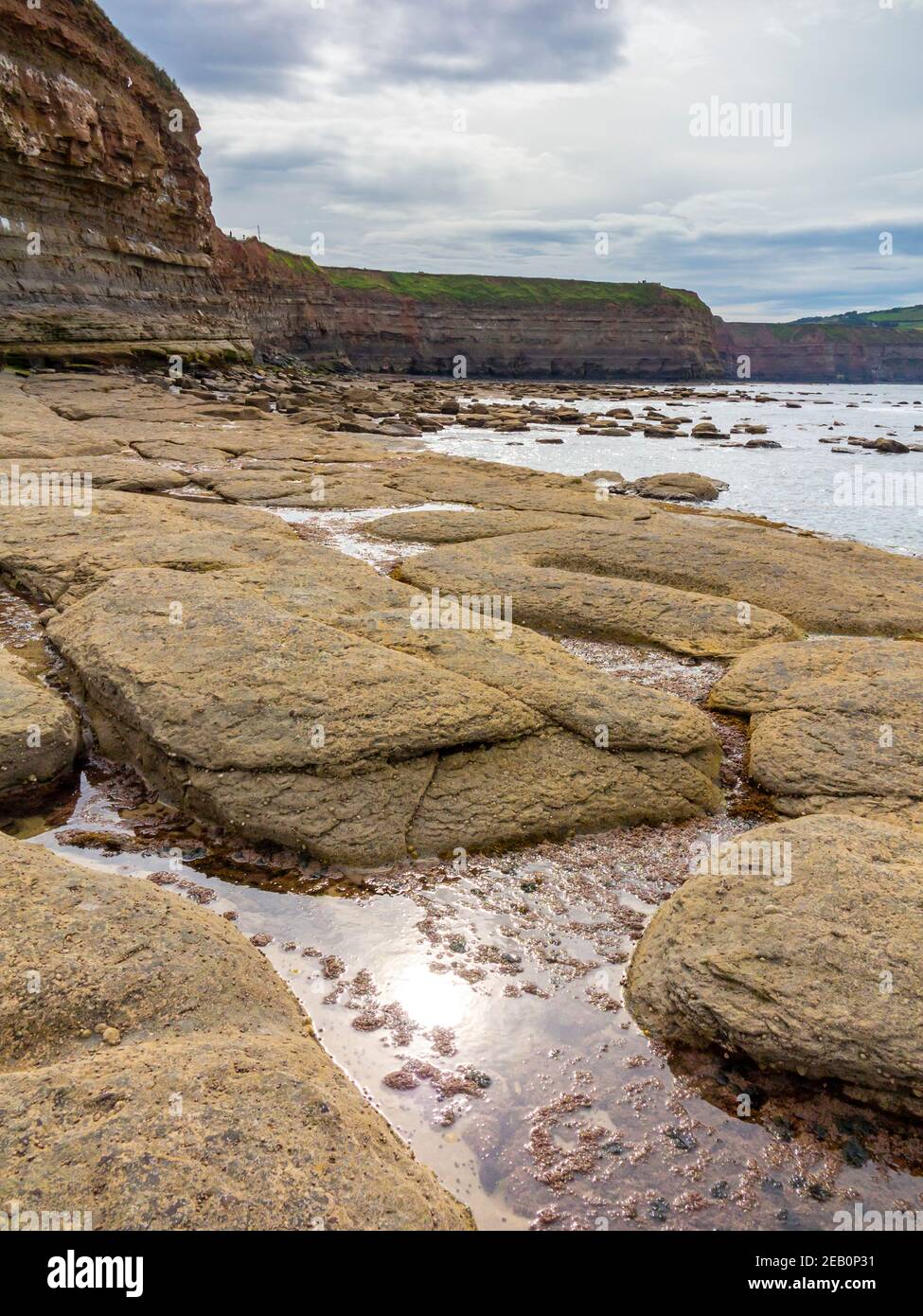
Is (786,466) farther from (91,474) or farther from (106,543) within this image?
(106,543)

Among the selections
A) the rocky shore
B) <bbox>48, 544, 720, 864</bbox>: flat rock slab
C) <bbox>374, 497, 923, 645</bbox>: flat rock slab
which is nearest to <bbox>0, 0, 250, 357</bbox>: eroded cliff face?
the rocky shore

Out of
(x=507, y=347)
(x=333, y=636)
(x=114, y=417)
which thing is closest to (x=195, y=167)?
(x=114, y=417)

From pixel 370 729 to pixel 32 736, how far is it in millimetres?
1558

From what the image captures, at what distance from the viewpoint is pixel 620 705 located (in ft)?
15.0

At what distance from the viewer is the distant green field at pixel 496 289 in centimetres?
8244

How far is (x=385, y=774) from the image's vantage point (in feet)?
13.2

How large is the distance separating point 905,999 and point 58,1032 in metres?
2.50

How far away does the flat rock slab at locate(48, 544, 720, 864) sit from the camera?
387 centimetres

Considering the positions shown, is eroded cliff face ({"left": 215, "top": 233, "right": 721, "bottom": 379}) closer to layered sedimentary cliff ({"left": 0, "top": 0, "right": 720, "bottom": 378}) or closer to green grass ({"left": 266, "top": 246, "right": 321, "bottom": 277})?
green grass ({"left": 266, "top": 246, "right": 321, "bottom": 277})

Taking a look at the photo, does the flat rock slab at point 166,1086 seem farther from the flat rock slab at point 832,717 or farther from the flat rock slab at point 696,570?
the flat rock slab at point 696,570

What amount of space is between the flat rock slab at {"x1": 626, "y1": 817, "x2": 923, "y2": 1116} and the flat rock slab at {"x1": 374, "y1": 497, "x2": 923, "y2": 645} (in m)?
2.97

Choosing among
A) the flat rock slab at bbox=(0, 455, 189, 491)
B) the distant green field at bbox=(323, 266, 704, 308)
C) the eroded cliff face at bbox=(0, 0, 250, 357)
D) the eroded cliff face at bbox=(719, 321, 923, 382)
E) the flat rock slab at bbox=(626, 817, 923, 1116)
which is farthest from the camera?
the eroded cliff face at bbox=(719, 321, 923, 382)

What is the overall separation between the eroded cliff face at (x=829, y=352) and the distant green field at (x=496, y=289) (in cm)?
3248
